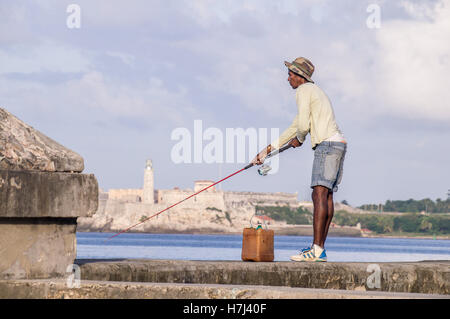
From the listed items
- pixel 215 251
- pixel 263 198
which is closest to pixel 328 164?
pixel 215 251

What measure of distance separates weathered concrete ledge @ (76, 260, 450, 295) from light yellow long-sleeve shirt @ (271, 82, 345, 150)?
1.16m

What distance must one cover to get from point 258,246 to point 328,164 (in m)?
0.83

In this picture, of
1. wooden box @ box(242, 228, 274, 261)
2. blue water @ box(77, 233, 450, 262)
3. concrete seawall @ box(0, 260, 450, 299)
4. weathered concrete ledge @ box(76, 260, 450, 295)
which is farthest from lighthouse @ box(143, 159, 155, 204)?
concrete seawall @ box(0, 260, 450, 299)

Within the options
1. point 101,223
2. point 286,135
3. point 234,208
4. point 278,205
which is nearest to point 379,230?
point 278,205

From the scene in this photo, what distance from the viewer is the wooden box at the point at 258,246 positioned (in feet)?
20.5

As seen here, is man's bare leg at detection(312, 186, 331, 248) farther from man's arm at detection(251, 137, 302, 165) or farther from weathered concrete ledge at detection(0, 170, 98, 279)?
weathered concrete ledge at detection(0, 170, 98, 279)

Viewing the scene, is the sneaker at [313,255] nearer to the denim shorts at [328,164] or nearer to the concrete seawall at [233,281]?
the denim shorts at [328,164]

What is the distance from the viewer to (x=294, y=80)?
6.77 metres

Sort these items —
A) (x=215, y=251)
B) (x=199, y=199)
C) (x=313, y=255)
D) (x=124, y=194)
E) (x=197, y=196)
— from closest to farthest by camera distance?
(x=313, y=255) < (x=215, y=251) < (x=197, y=196) < (x=199, y=199) < (x=124, y=194)

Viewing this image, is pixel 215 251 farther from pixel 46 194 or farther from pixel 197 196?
pixel 197 196

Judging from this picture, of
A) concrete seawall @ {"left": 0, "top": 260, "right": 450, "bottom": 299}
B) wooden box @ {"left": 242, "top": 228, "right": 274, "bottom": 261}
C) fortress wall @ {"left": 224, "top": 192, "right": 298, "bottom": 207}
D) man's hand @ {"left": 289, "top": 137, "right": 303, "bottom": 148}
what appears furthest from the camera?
fortress wall @ {"left": 224, "top": 192, "right": 298, "bottom": 207}

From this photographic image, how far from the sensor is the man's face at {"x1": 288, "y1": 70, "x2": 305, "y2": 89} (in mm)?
6758
